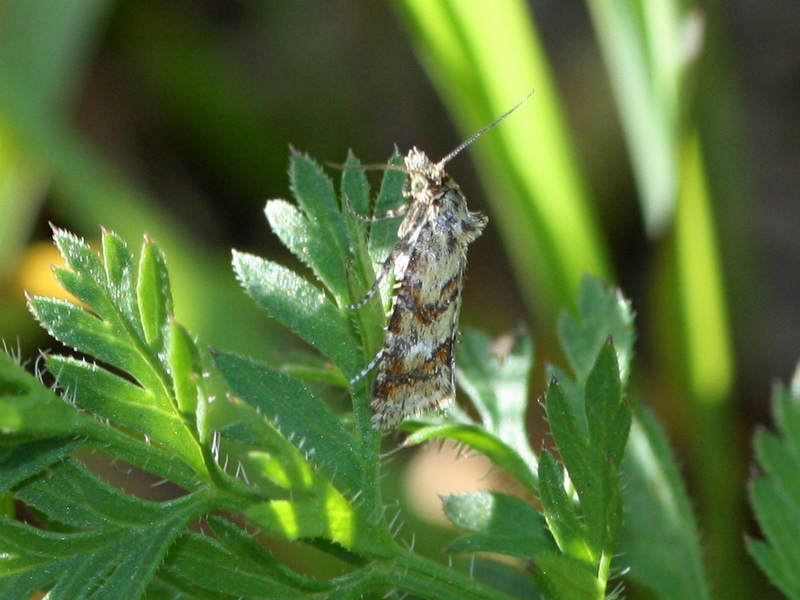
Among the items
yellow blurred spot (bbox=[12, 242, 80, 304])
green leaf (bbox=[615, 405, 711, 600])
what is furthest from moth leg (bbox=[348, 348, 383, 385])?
yellow blurred spot (bbox=[12, 242, 80, 304])

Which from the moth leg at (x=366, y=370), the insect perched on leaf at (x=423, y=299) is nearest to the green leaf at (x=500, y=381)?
the insect perched on leaf at (x=423, y=299)

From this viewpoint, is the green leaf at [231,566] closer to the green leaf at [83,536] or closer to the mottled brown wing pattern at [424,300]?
the green leaf at [83,536]

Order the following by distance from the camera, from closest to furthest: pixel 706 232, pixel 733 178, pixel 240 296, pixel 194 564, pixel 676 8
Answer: pixel 194 564 < pixel 676 8 < pixel 706 232 < pixel 240 296 < pixel 733 178

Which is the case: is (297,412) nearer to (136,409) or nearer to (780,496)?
(136,409)

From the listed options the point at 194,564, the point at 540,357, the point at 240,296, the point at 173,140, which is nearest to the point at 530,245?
the point at 540,357

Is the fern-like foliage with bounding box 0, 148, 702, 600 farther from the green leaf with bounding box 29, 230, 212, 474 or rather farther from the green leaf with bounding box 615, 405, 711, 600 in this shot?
the green leaf with bounding box 615, 405, 711, 600

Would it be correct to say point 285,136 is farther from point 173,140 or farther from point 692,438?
point 692,438
